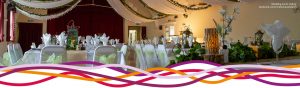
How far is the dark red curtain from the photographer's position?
50.5 ft

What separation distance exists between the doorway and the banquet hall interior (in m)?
0.03

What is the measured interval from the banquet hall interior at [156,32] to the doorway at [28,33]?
0.03m

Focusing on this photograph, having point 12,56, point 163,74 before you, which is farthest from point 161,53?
point 163,74

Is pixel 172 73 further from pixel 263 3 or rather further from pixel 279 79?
pixel 263 3

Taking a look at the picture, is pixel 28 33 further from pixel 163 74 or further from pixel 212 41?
pixel 163 74

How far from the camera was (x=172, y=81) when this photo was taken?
1.83ft

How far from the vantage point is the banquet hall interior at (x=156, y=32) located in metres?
2.65

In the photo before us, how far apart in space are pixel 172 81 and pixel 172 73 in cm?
1

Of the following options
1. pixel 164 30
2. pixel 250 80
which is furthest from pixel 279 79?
pixel 164 30

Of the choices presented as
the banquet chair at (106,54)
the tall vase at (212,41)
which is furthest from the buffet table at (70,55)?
the tall vase at (212,41)

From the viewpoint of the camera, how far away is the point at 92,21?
15859mm

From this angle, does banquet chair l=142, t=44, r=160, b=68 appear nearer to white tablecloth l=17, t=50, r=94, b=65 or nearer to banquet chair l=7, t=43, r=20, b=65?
white tablecloth l=17, t=50, r=94, b=65

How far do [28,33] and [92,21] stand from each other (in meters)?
2.82

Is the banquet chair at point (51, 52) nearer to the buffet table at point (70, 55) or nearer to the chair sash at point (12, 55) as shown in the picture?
the buffet table at point (70, 55)
